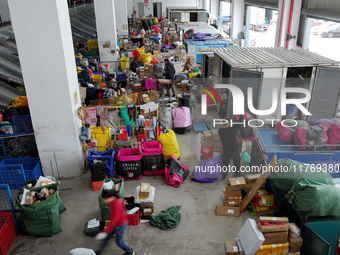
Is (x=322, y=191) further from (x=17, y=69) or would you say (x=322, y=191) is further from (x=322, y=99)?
(x=17, y=69)

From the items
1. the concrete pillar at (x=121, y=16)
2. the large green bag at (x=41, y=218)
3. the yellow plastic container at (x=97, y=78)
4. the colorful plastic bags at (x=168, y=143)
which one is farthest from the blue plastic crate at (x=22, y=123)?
the concrete pillar at (x=121, y=16)

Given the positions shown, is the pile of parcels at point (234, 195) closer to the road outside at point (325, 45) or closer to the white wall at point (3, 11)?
the road outside at point (325, 45)

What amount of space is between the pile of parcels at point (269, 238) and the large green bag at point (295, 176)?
717 mm

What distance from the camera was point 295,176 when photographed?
5141 millimetres

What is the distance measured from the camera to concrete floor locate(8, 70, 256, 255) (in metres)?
5.25

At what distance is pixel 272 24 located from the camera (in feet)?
98.8

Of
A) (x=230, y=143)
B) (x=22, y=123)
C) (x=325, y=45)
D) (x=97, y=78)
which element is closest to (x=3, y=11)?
(x=97, y=78)

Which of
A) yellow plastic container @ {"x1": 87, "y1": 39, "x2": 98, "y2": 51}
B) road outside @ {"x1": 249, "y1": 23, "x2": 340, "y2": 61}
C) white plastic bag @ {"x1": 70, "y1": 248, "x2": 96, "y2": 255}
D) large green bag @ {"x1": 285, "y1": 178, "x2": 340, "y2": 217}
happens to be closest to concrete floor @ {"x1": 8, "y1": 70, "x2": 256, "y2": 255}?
white plastic bag @ {"x1": 70, "y1": 248, "x2": 96, "y2": 255}

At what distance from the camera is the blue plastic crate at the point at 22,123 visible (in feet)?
25.8

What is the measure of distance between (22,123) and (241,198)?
6.04 meters

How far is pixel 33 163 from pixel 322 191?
6.36m

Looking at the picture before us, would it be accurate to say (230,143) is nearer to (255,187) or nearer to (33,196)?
(255,187)

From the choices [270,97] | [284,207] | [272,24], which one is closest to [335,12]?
[270,97]

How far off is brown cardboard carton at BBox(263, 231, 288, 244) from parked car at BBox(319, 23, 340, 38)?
18.6 m
